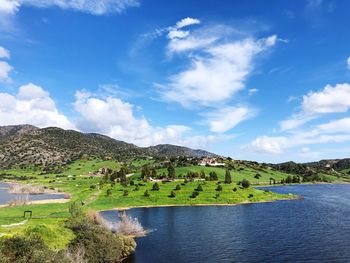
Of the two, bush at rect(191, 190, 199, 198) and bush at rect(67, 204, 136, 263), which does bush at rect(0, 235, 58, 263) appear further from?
bush at rect(191, 190, 199, 198)

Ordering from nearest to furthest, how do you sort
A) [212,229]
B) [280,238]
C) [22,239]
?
[22,239] → [280,238] → [212,229]

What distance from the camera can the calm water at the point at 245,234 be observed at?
76062 millimetres

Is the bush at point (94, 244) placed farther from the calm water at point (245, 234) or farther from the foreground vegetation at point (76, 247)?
the calm water at point (245, 234)

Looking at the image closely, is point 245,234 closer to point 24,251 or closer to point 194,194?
point 24,251

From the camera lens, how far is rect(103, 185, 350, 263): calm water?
76062 millimetres

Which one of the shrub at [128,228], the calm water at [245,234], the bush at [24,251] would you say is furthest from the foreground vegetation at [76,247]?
the shrub at [128,228]

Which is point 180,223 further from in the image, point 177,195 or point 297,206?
point 297,206

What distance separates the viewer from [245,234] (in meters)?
96.8

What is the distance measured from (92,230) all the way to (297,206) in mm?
103948

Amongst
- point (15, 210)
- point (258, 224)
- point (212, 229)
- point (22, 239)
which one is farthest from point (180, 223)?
point (22, 239)

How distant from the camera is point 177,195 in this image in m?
164

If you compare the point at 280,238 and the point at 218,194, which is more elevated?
the point at 218,194

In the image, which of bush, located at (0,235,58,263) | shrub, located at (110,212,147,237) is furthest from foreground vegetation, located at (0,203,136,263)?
shrub, located at (110,212,147,237)

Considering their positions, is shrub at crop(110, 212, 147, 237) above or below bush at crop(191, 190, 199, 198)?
below
